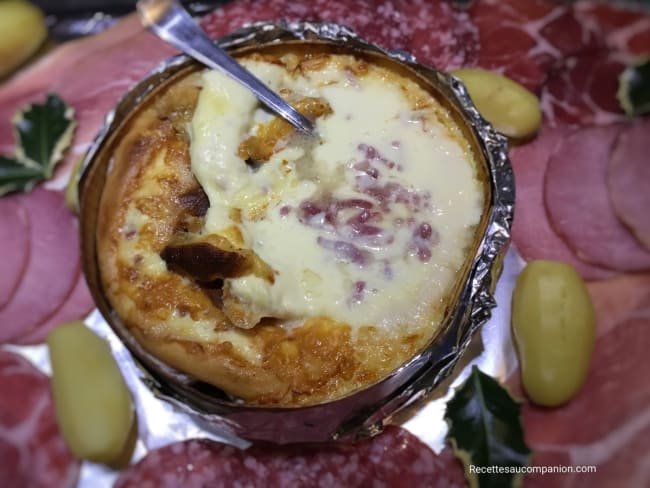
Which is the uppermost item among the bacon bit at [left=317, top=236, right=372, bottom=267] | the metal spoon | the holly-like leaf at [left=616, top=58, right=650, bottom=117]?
the metal spoon

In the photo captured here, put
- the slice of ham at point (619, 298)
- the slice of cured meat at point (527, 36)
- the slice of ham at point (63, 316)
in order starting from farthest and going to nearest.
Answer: the slice of cured meat at point (527, 36), the slice of ham at point (63, 316), the slice of ham at point (619, 298)

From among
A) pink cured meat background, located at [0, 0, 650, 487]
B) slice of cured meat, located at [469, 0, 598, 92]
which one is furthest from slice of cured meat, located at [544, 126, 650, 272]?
slice of cured meat, located at [469, 0, 598, 92]

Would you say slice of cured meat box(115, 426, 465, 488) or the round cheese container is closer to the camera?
the round cheese container

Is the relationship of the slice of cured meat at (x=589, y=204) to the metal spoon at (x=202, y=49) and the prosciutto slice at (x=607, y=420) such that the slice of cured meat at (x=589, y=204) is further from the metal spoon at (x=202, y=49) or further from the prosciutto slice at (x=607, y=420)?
the metal spoon at (x=202, y=49)

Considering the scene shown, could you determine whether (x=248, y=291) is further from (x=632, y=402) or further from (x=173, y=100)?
(x=632, y=402)

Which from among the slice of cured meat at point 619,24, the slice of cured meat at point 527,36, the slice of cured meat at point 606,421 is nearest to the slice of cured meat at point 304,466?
the slice of cured meat at point 606,421

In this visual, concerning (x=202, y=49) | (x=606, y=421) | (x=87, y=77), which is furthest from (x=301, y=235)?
(x=87, y=77)

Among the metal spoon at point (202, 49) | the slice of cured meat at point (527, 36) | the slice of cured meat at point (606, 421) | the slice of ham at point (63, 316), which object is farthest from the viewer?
the slice of cured meat at point (527, 36)

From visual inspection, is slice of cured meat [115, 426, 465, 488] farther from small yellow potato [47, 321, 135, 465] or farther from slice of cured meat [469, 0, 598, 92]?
slice of cured meat [469, 0, 598, 92]
